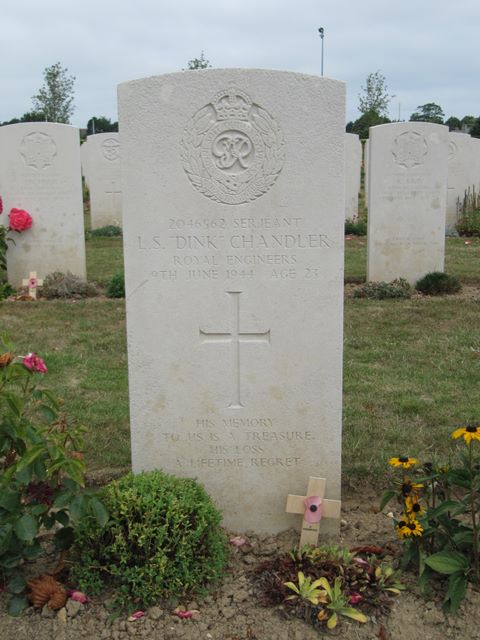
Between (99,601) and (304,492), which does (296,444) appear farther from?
(99,601)

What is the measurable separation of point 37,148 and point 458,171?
9.62 m

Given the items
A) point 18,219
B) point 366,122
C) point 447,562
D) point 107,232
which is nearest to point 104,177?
point 107,232

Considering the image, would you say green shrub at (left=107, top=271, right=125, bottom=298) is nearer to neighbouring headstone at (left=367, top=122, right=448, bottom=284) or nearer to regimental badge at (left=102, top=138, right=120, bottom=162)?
neighbouring headstone at (left=367, top=122, right=448, bottom=284)

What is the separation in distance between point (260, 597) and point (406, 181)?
23.2ft

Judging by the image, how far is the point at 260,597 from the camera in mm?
2893

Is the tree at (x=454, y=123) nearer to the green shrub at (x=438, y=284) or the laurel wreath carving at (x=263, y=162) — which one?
the green shrub at (x=438, y=284)

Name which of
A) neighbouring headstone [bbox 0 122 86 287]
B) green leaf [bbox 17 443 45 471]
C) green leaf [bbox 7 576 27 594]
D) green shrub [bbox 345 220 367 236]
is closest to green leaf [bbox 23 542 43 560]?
green leaf [bbox 7 576 27 594]

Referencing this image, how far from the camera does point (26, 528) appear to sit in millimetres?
2602

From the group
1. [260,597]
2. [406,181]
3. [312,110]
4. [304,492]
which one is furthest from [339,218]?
[406,181]

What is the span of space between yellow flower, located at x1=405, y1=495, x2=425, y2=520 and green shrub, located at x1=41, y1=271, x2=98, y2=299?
6.77 metres

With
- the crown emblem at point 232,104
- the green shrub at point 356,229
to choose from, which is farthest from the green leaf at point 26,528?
the green shrub at point 356,229

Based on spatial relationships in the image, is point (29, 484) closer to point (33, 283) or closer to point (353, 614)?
point (353, 614)

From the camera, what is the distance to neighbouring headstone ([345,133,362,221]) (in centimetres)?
1617

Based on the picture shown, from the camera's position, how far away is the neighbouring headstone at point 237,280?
123 inches
